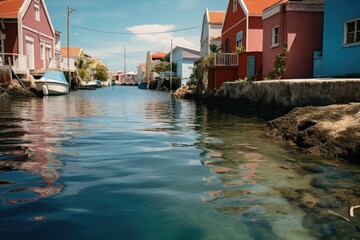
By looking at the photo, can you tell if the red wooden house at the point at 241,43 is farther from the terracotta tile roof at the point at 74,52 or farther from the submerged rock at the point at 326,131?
the terracotta tile roof at the point at 74,52

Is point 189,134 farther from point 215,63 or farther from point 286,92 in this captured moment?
point 215,63

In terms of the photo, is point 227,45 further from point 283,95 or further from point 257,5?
point 283,95

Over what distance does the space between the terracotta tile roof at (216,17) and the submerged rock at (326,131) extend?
30.0 meters

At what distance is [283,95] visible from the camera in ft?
38.7

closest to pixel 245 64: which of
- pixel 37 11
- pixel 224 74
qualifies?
pixel 224 74

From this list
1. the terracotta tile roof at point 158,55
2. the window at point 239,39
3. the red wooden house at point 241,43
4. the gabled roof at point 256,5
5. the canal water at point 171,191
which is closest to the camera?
the canal water at point 171,191

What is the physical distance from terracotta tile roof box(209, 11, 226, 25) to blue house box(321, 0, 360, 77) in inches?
902

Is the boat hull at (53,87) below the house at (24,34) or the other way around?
below

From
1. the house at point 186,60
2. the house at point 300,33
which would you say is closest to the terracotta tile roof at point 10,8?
the house at point 300,33

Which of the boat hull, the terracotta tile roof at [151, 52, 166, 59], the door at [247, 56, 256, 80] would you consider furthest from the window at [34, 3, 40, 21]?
the terracotta tile roof at [151, 52, 166, 59]

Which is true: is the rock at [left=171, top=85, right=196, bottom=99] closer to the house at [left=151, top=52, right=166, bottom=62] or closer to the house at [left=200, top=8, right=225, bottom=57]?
the house at [left=200, top=8, right=225, bottom=57]

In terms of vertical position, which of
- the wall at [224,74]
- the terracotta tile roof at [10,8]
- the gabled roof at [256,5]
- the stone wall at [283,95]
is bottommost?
the stone wall at [283,95]

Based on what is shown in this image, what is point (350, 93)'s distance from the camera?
8273 millimetres

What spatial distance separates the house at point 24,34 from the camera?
89.6 feet
